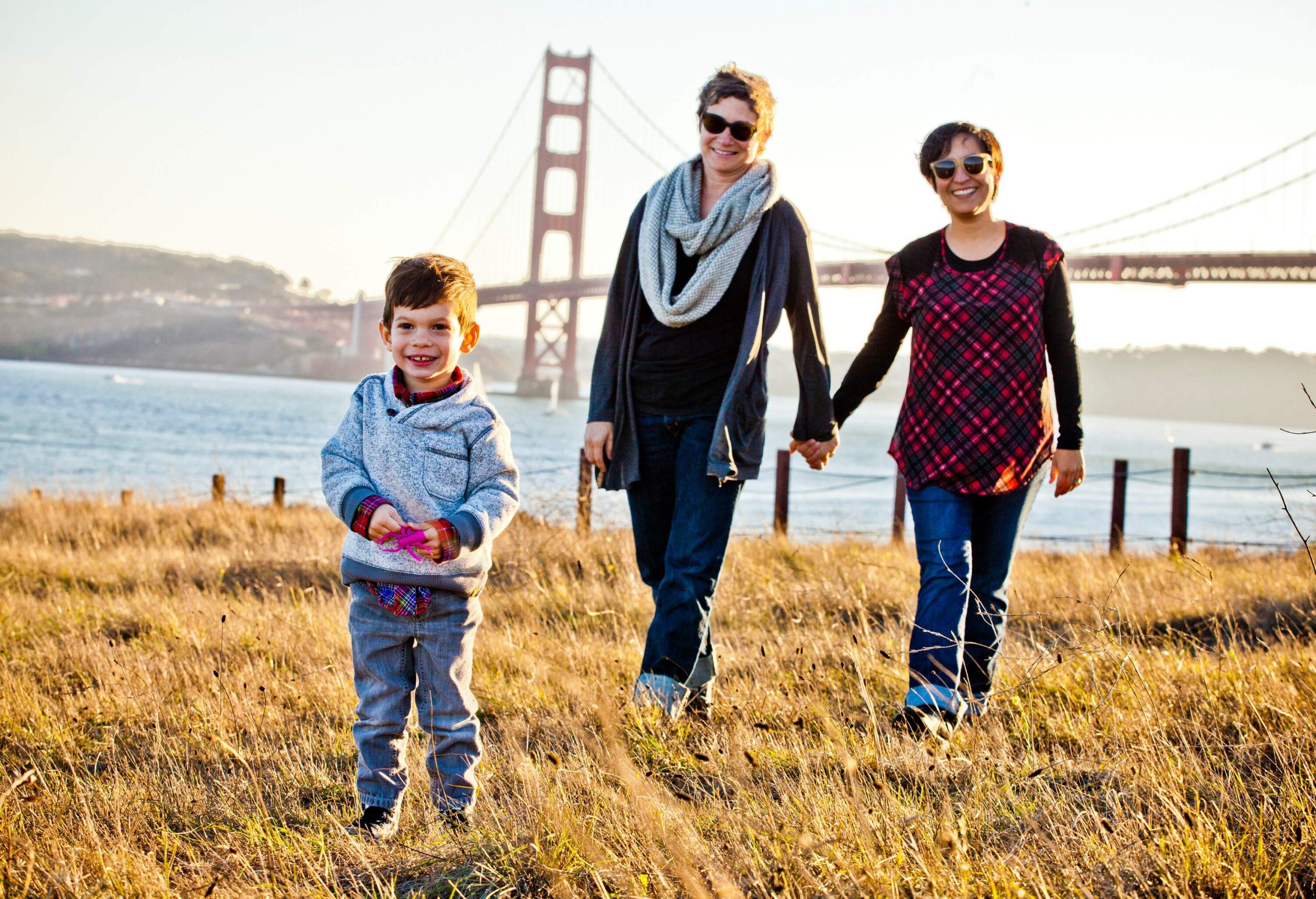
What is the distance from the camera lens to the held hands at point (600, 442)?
246cm

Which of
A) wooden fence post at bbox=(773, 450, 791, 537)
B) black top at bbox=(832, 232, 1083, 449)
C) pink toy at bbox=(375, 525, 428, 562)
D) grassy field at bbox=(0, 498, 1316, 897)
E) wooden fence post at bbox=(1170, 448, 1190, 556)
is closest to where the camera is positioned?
grassy field at bbox=(0, 498, 1316, 897)

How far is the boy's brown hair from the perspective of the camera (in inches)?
70.2

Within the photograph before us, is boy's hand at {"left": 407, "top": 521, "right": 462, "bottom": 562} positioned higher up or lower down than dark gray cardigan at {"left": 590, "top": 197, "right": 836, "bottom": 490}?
lower down

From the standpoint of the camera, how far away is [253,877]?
1508mm

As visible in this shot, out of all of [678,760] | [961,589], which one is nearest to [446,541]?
[678,760]

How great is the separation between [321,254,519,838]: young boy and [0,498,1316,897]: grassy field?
96 mm

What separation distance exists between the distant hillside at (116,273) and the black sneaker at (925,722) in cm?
9549

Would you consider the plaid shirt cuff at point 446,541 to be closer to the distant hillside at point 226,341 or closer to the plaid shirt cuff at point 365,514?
the plaid shirt cuff at point 365,514

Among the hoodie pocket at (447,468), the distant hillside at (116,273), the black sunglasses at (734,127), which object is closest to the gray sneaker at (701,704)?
the hoodie pocket at (447,468)

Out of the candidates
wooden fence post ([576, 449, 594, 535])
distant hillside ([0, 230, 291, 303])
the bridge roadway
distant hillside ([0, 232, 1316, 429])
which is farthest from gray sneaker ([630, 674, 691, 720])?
distant hillside ([0, 230, 291, 303])

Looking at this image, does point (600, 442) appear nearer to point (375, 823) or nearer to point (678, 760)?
point (678, 760)

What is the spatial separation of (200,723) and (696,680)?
1.05 meters

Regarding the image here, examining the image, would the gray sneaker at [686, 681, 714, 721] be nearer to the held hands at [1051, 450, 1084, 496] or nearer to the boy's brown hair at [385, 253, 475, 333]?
the held hands at [1051, 450, 1084, 496]

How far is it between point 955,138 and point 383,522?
1494 mm
